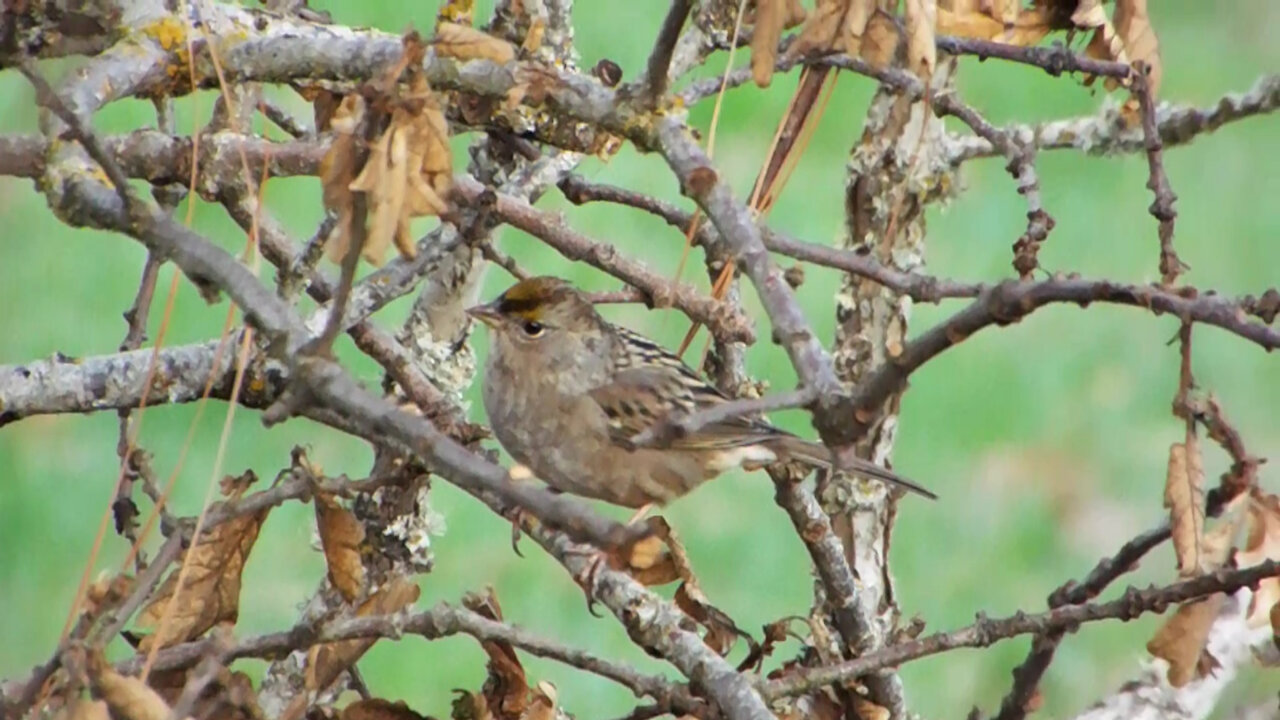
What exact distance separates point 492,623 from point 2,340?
520 centimetres

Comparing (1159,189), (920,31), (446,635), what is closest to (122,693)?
(446,635)

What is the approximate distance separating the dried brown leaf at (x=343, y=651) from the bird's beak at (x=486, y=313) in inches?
57.7

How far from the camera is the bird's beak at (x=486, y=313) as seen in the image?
408 centimetres

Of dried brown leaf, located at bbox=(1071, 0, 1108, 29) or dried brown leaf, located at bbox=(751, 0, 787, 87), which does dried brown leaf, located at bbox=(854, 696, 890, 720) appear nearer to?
dried brown leaf, located at bbox=(1071, 0, 1108, 29)

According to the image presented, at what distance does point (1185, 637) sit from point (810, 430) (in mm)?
4627

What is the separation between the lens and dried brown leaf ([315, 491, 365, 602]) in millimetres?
2697

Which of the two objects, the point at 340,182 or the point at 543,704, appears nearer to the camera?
the point at 340,182

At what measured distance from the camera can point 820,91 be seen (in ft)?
10.9

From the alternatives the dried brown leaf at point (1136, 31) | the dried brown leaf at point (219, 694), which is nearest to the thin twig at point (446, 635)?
the dried brown leaf at point (219, 694)

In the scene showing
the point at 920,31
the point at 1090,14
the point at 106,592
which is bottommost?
the point at 106,592

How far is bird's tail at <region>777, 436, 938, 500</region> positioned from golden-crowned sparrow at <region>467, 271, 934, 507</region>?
16mm

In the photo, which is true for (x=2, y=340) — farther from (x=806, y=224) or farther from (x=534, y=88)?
(x=534, y=88)

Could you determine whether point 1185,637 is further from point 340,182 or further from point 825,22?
point 340,182

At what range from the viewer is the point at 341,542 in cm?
271
